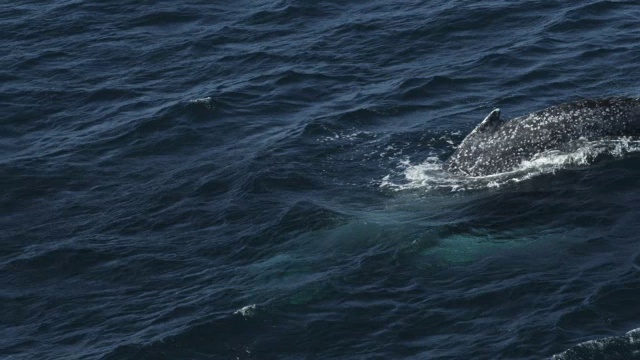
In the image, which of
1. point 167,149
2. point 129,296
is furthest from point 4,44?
point 129,296

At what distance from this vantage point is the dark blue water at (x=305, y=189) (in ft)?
102

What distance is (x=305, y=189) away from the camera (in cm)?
4012

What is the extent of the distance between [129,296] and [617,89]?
19701 mm

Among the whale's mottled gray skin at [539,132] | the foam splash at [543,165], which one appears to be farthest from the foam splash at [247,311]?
the whale's mottled gray skin at [539,132]

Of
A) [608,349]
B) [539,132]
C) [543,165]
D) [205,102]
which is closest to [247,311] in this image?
[608,349]

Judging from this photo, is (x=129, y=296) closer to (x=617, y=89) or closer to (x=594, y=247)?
(x=594, y=247)

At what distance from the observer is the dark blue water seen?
102 ft

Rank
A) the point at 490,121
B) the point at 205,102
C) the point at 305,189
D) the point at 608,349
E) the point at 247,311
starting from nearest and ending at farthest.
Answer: the point at 608,349 < the point at 247,311 < the point at 490,121 < the point at 305,189 < the point at 205,102

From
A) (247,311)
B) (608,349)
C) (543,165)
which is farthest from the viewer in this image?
(543,165)

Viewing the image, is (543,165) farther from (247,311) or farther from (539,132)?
(247,311)

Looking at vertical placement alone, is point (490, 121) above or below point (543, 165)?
above

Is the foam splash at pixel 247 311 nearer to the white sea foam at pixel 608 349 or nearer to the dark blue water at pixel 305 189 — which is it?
the dark blue water at pixel 305 189

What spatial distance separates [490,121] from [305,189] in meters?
6.22

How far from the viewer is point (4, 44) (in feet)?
191
